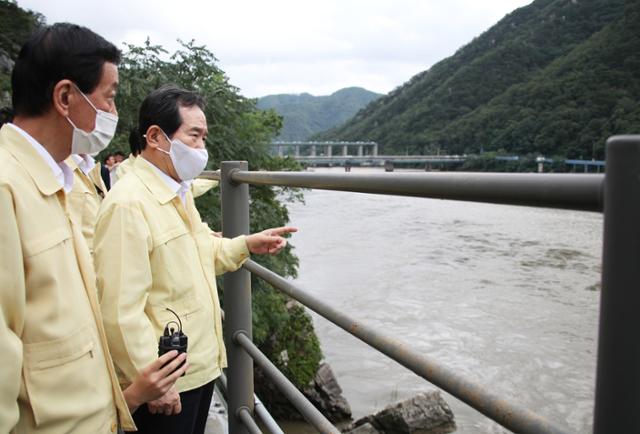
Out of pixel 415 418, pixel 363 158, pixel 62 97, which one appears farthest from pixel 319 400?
pixel 363 158

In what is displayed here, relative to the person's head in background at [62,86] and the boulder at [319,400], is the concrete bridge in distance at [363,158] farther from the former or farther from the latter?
the person's head in background at [62,86]

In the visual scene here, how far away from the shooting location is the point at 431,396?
13.7 meters

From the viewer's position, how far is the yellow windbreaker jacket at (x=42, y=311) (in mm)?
929

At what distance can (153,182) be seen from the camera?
170 centimetres

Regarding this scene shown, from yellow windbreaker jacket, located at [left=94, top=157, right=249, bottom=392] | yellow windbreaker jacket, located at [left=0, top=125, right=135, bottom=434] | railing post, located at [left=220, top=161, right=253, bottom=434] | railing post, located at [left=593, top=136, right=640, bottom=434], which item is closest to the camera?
railing post, located at [left=593, top=136, right=640, bottom=434]

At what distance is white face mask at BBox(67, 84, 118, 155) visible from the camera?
3.81 feet

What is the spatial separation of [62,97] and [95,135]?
11cm

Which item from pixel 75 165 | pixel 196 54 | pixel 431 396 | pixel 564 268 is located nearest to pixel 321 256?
pixel 564 268

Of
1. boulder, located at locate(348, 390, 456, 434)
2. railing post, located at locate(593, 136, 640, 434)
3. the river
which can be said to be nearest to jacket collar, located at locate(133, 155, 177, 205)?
railing post, located at locate(593, 136, 640, 434)

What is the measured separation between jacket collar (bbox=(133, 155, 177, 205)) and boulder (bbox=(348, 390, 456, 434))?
11.1 meters

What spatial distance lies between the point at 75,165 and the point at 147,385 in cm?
124

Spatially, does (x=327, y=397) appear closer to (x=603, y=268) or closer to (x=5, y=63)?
(x=603, y=268)

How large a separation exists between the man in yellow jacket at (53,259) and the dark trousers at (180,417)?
16.4 inches

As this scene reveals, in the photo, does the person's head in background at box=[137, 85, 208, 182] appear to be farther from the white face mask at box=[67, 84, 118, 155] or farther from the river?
the river
